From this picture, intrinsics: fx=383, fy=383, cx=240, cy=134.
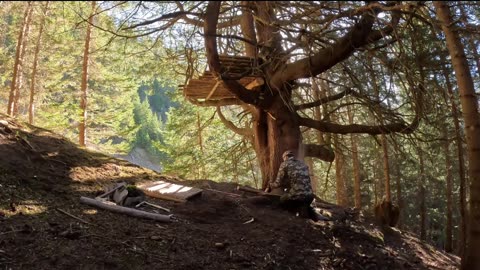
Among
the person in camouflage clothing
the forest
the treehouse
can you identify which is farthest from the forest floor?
the treehouse

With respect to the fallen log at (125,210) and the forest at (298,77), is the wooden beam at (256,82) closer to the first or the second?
the forest at (298,77)

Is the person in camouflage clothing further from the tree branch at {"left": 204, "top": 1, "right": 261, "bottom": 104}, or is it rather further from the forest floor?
the tree branch at {"left": 204, "top": 1, "right": 261, "bottom": 104}

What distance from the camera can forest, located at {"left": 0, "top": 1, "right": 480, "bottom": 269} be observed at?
5.30 metres

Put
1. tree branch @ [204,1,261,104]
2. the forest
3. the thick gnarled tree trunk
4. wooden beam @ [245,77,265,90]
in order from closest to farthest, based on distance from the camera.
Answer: tree branch @ [204,1,261,104] < the forest < the thick gnarled tree trunk < wooden beam @ [245,77,265,90]

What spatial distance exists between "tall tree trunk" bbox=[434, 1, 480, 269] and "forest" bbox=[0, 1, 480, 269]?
0.01 metres

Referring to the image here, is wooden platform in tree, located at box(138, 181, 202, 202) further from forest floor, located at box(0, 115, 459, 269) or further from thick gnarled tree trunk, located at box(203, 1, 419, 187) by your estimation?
thick gnarled tree trunk, located at box(203, 1, 419, 187)

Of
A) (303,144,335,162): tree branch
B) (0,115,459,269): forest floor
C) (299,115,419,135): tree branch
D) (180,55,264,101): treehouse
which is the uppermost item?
(180,55,264,101): treehouse

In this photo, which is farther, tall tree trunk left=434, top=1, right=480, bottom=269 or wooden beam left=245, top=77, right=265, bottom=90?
wooden beam left=245, top=77, right=265, bottom=90

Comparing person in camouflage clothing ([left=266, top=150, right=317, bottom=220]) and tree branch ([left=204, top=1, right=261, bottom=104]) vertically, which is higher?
tree branch ([left=204, top=1, right=261, bottom=104])

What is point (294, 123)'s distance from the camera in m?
9.76

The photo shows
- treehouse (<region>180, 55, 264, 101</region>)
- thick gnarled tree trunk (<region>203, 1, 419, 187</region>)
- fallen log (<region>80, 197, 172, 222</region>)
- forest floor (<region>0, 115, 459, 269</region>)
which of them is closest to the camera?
forest floor (<region>0, 115, 459, 269</region>)

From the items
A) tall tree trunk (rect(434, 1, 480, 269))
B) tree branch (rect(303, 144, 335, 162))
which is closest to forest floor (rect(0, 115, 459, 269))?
tree branch (rect(303, 144, 335, 162))

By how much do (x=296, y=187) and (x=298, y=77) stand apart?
2.38m

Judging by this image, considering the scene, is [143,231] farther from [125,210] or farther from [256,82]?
[256,82]
